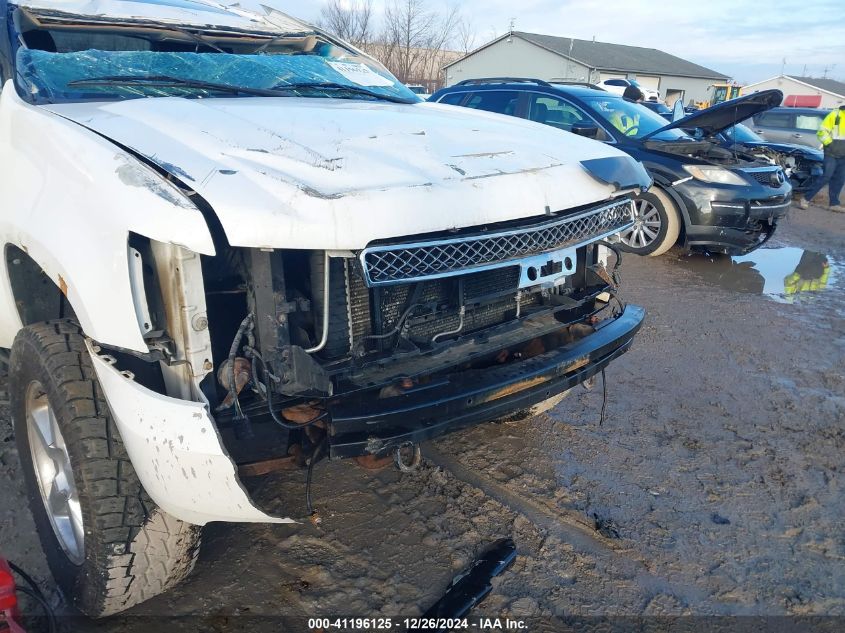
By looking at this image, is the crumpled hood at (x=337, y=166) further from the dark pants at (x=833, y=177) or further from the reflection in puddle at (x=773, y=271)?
the dark pants at (x=833, y=177)

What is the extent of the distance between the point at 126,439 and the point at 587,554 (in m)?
1.80

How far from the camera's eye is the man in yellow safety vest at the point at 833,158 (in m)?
10.5

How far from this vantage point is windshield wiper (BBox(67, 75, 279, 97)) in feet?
8.29

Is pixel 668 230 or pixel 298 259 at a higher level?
pixel 298 259

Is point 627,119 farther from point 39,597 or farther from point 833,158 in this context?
point 39,597

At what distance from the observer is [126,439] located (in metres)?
1.84

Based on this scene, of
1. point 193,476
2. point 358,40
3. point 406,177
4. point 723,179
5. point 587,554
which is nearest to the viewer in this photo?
point 193,476

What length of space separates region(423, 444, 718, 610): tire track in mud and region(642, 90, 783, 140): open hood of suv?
14.4 feet

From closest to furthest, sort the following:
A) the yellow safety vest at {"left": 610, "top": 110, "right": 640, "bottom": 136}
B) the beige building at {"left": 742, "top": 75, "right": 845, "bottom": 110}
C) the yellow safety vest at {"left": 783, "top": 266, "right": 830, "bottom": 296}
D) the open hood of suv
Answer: the open hood of suv
the yellow safety vest at {"left": 783, "top": 266, "right": 830, "bottom": 296}
the yellow safety vest at {"left": 610, "top": 110, "right": 640, "bottom": 136}
the beige building at {"left": 742, "top": 75, "right": 845, "bottom": 110}

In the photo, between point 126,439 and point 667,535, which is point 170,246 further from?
point 667,535

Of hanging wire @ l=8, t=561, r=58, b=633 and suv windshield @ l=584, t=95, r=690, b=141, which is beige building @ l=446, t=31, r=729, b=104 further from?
hanging wire @ l=8, t=561, r=58, b=633

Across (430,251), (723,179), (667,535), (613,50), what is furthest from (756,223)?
(613,50)

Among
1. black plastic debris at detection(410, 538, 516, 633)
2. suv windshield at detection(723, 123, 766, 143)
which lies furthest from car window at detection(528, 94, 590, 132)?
black plastic debris at detection(410, 538, 516, 633)

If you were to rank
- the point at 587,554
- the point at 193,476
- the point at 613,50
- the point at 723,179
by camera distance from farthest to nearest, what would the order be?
the point at 613,50, the point at 723,179, the point at 587,554, the point at 193,476
